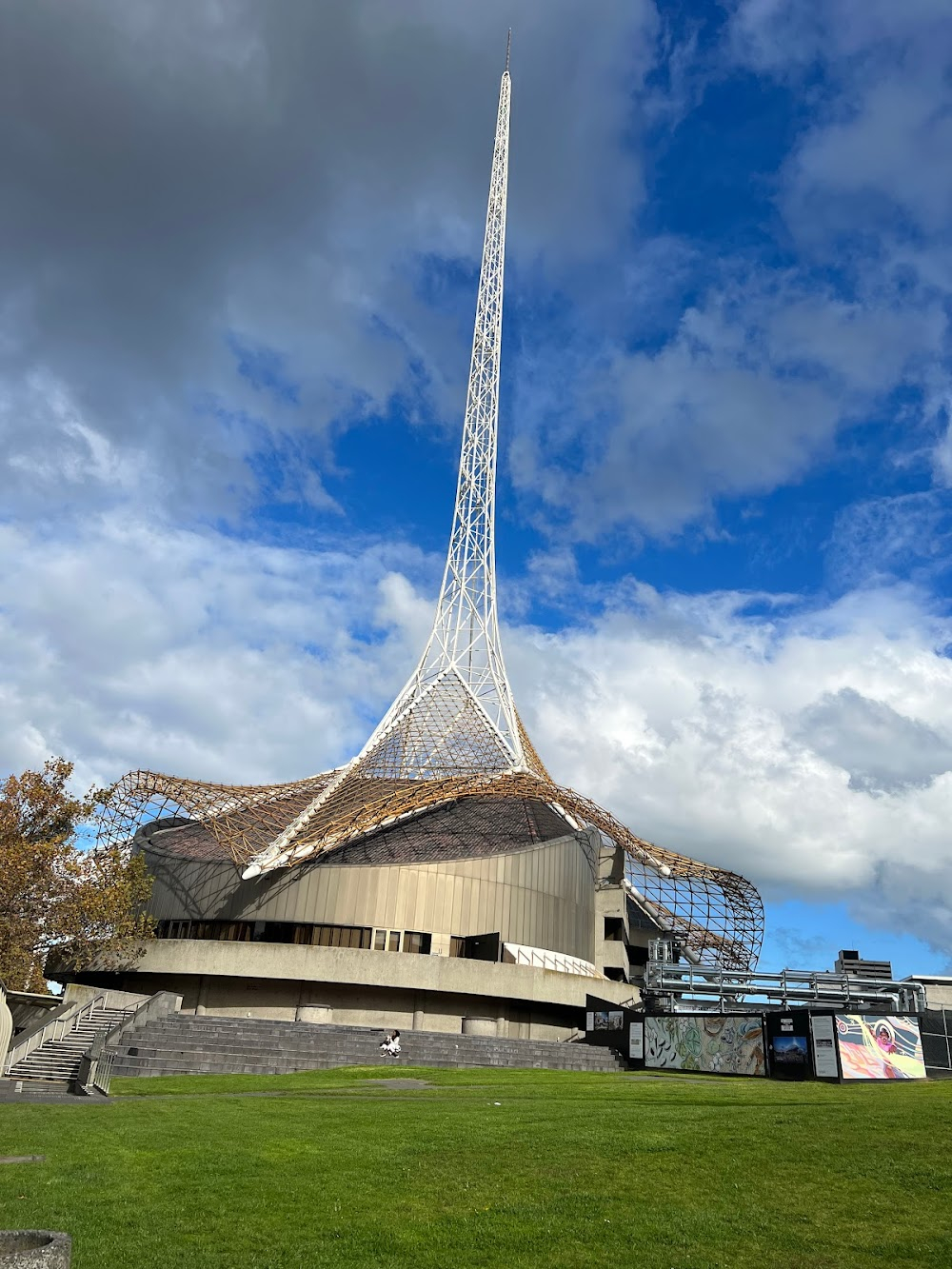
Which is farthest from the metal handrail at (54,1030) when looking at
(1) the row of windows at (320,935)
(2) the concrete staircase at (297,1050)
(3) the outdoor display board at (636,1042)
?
(3) the outdoor display board at (636,1042)

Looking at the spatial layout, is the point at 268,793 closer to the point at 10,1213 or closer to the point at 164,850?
the point at 164,850

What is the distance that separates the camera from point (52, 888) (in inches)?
1527

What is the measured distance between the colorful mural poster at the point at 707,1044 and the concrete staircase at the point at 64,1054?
1969 centimetres

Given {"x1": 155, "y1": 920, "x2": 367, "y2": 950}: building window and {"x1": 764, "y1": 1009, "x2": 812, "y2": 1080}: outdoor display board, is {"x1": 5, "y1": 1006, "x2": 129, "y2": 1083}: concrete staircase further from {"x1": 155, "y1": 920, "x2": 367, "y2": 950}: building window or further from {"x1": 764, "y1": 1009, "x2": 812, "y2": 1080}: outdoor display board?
{"x1": 764, "y1": 1009, "x2": 812, "y2": 1080}: outdoor display board

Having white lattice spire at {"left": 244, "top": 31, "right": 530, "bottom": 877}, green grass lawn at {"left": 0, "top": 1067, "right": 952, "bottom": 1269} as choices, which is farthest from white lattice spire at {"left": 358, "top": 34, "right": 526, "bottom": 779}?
green grass lawn at {"left": 0, "top": 1067, "right": 952, "bottom": 1269}

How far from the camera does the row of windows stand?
48062mm

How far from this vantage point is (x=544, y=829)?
57469 mm

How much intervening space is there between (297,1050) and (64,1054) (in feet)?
25.1

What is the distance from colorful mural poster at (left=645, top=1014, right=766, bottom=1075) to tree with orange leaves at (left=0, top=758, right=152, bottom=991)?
23.5m

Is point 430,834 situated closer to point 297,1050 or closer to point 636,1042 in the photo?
point 636,1042

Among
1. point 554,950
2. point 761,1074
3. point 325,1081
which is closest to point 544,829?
point 554,950

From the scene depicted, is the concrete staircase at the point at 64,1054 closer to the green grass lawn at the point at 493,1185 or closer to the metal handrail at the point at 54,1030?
the metal handrail at the point at 54,1030

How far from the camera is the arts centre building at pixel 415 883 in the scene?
45812 mm

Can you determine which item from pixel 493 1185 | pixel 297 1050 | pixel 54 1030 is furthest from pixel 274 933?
pixel 493 1185
